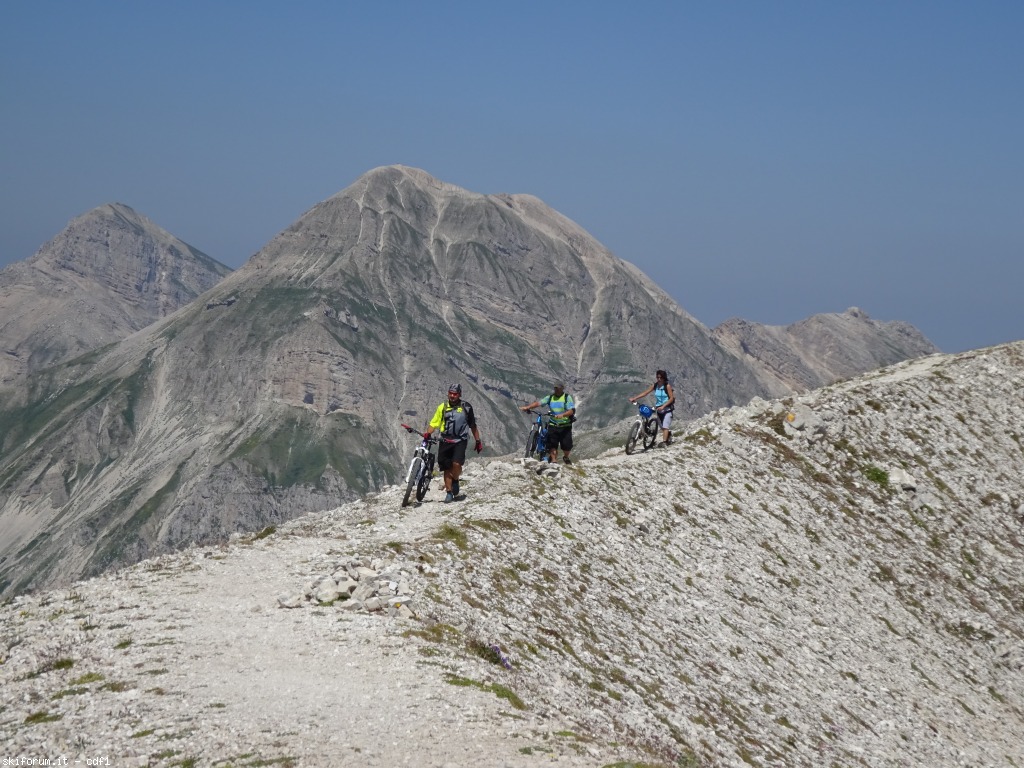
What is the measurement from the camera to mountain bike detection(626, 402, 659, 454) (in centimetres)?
4472

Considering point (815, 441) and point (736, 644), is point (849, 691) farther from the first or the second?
point (815, 441)

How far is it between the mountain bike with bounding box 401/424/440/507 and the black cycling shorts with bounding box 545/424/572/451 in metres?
7.11

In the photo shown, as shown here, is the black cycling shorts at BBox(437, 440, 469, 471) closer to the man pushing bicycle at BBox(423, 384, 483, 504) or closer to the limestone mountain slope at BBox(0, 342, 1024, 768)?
the man pushing bicycle at BBox(423, 384, 483, 504)

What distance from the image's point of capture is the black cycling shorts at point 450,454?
1241 inches

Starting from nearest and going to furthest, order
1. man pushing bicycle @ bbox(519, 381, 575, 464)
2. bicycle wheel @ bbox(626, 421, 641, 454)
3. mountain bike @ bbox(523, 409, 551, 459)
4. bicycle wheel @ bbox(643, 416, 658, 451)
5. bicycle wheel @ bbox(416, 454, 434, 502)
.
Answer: bicycle wheel @ bbox(416, 454, 434, 502)
man pushing bicycle @ bbox(519, 381, 575, 464)
mountain bike @ bbox(523, 409, 551, 459)
bicycle wheel @ bbox(626, 421, 641, 454)
bicycle wheel @ bbox(643, 416, 658, 451)

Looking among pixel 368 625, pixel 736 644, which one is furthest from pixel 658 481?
pixel 368 625

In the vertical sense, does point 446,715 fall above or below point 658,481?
below

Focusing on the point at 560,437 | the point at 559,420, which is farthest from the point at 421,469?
the point at 560,437

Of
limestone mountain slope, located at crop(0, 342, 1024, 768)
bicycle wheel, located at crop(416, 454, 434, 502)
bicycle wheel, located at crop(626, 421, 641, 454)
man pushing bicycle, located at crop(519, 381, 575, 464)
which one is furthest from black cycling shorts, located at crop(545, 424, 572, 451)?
bicycle wheel, located at crop(416, 454, 434, 502)

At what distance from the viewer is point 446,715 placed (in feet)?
52.9

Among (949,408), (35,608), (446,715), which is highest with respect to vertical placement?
(949,408)

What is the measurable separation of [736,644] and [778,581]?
6.83 metres

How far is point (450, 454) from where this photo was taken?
31.7 meters

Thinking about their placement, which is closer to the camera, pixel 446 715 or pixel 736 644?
pixel 446 715
